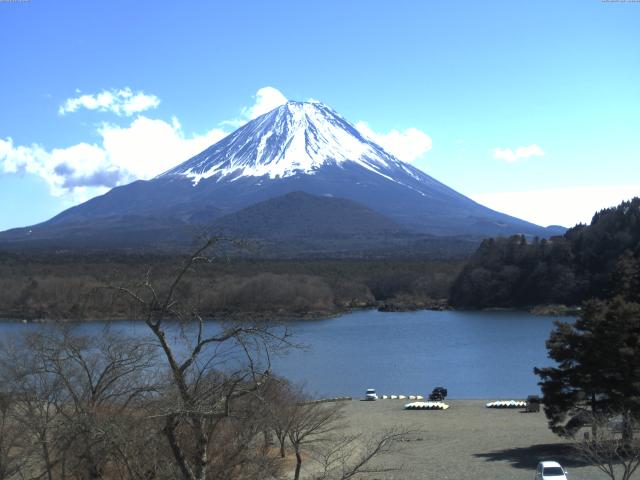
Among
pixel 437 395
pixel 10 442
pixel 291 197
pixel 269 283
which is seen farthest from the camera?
pixel 291 197

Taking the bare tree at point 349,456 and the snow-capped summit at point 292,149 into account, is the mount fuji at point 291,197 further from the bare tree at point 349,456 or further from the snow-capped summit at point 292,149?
the bare tree at point 349,456

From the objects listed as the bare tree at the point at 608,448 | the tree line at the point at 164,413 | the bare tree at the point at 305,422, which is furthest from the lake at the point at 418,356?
the bare tree at the point at 608,448

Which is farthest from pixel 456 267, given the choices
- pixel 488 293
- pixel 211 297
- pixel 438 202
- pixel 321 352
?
pixel 438 202

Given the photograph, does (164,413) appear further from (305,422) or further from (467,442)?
(467,442)

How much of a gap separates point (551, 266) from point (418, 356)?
27.5 metres

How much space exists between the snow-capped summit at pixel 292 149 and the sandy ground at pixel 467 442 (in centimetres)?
14139

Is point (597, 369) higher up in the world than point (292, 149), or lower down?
lower down

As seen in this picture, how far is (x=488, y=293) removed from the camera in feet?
194

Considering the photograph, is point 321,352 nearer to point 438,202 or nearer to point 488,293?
point 488,293

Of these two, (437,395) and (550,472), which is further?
(437,395)

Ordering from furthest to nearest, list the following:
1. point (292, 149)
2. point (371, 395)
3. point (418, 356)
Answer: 1. point (292, 149)
2. point (418, 356)
3. point (371, 395)

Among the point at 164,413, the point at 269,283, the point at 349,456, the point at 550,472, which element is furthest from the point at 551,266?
the point at 164,413

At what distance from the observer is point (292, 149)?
167 m

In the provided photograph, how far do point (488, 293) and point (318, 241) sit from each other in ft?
197
